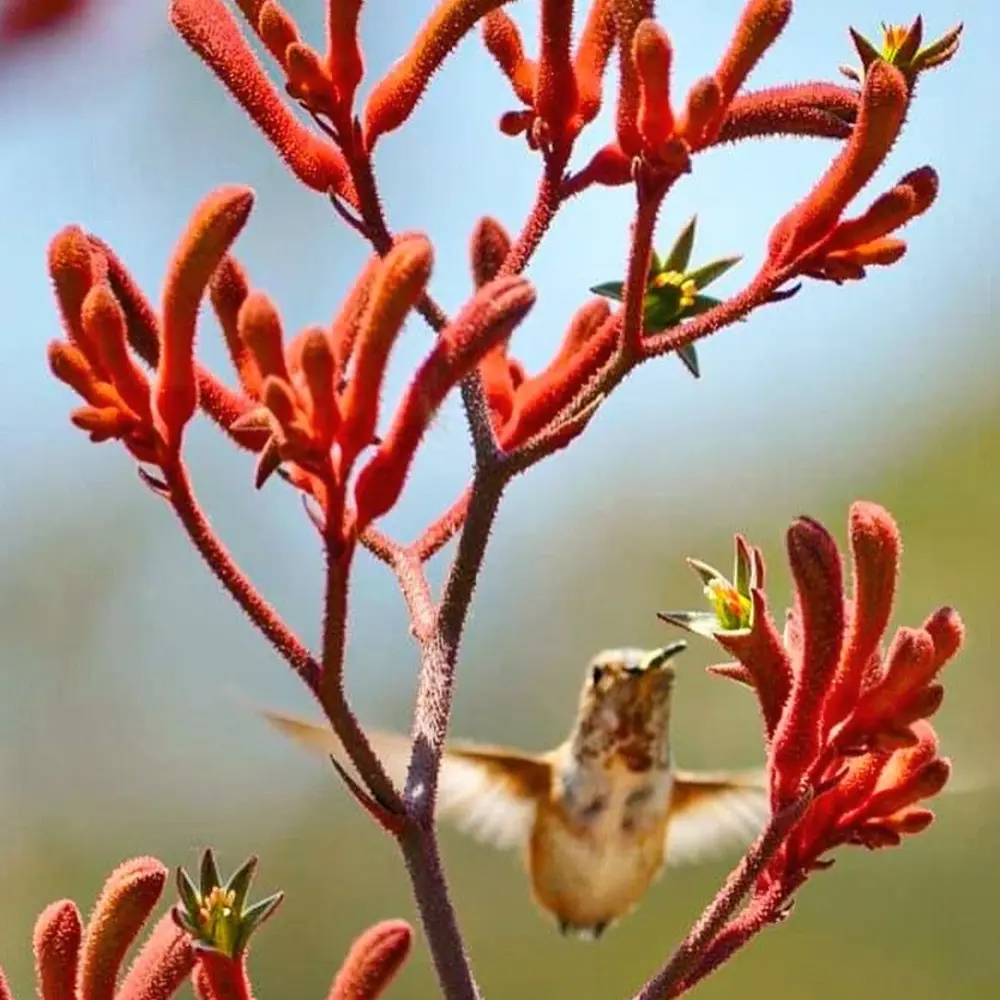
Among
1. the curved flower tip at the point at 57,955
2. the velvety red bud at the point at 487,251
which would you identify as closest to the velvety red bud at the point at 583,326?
the velvety red bud at the point at 487,251

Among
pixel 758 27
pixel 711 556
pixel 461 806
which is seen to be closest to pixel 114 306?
pixel 758 27

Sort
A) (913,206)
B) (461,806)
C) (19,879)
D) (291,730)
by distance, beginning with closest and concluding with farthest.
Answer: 1. (913,206)
2. (291,730)
3. (461,806)
4. (19,879)

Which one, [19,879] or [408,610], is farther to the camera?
[19,879]

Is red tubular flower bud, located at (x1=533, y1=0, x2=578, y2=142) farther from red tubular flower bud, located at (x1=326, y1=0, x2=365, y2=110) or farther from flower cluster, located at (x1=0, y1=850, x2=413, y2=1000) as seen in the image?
flower cluster, located at (x1=0, y1=850, x2=413, y2=1000)

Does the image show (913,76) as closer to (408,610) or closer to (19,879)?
(408,610)

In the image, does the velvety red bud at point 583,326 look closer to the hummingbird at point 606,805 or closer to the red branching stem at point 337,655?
the red branching stem at point 337,655

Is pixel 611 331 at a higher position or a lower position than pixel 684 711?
higher

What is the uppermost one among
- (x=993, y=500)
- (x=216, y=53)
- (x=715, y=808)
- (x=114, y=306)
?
(x=216, y=53)

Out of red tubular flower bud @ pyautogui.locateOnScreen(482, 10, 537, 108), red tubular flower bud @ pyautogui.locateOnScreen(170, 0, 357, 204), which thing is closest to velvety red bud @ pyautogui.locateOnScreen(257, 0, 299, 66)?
red tubular flower bud @ pyautogui.locateOnScreen(170, 0, 357, 204)
